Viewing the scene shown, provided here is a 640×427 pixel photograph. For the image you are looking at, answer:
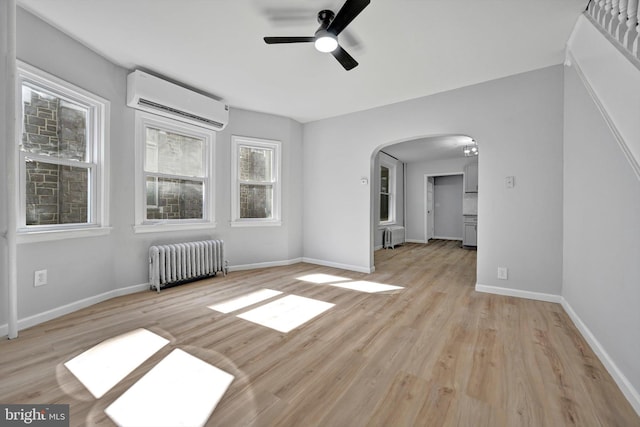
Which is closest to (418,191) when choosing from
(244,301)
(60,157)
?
(244,301)

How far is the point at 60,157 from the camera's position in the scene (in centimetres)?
267

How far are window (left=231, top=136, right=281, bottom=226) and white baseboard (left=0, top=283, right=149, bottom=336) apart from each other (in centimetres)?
166

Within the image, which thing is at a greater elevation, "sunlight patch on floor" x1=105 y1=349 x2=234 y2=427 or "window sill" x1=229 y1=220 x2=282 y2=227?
"window sill" x1=229 y1=220 x2=282 y2=227

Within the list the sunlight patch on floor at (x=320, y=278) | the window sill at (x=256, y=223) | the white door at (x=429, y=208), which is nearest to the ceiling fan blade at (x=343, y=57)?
the sunlight patch on floor at (x=320, y=278)

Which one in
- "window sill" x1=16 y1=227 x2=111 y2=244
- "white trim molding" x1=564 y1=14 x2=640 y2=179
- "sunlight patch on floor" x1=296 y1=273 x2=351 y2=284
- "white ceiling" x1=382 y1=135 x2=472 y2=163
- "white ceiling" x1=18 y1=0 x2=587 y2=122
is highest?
"white ceiling" x1=18 y1=0 x2=587 y2=122

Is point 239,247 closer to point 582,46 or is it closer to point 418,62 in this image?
point 418,62

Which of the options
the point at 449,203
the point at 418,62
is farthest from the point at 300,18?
the point at 449,203

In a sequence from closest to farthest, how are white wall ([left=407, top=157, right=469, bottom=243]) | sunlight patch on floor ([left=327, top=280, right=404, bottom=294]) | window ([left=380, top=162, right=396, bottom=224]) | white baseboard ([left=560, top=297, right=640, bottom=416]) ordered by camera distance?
white baseboard ([left=560, top=297, right=640, bottom=416]) → sunlight patch on floor ([left=327, top=280, right=404, bottom=294]) → window ([left=380, top=162, right=396, bottom=224]) → white wall ([left=407, top=157, right=469, bottom=243])

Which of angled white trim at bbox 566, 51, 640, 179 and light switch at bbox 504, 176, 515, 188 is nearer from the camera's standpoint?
angled white trim at bbox 566, 51, 640, 179

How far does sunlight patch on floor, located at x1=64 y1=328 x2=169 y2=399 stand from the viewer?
165 cm

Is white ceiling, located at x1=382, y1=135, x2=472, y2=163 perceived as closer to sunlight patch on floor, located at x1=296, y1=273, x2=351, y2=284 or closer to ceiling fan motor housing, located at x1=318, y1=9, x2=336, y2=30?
sunlight patch on floor, located at x1=296, y1=273, x2=351, y2=284

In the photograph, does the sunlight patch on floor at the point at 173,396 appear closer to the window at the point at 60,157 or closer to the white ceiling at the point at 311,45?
the window at the point at 60,157

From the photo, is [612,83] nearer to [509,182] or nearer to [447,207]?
[509,182]

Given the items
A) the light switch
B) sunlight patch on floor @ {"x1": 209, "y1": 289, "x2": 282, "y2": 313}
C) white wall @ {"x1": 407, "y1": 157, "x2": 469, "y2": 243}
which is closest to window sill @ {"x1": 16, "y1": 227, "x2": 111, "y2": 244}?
sunlight patch on floor @ {"x1": 209, "y1": 289, "x2": 282, "y2": 313}
